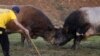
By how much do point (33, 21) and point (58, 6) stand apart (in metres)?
11.5

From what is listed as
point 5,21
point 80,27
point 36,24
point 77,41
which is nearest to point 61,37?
point 77,41

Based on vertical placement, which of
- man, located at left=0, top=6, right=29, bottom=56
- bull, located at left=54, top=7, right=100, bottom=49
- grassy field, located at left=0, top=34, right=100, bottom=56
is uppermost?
man, located at left=0, top=6, right=29, bottom=56

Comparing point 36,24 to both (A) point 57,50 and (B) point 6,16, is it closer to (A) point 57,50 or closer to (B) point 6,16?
(A) point 57,50

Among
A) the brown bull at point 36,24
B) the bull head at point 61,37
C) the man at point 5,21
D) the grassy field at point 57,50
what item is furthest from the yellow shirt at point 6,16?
the bull head at point 61,37

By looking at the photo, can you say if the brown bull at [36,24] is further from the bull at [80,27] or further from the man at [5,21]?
the man at [5,21]

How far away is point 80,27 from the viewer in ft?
49.3

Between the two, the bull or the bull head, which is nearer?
the bull

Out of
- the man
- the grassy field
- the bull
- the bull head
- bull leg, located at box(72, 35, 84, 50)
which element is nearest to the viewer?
the man

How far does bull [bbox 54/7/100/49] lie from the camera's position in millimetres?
14930

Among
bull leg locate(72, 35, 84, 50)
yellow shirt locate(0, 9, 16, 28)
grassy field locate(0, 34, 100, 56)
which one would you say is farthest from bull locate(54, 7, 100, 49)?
yellow shirt locate(0, 9, 16, 28)

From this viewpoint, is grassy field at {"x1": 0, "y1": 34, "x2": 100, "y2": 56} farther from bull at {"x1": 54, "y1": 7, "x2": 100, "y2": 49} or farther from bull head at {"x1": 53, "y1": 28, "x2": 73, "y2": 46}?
bull at {"x1": 54, "y1": 7, "x2": 100, "y2": 49}

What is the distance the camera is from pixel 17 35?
61.6 ft

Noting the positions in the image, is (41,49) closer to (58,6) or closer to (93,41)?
(93,41)

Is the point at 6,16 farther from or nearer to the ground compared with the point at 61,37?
farther from the ground
